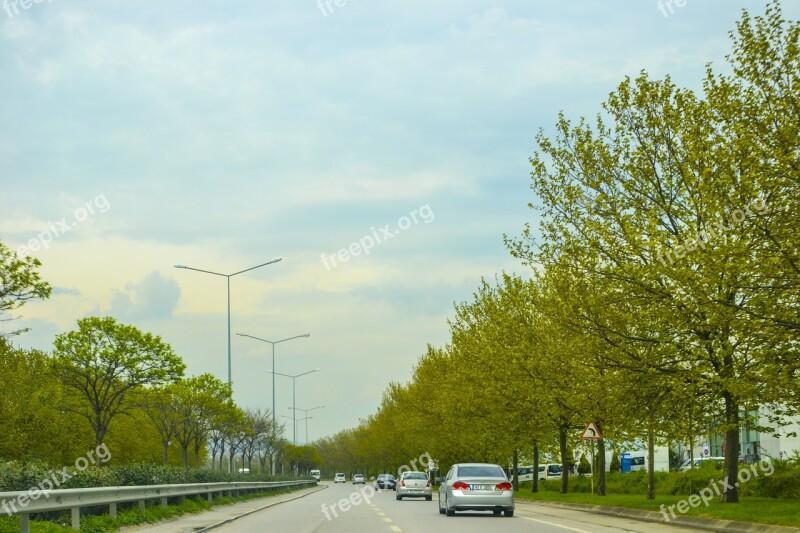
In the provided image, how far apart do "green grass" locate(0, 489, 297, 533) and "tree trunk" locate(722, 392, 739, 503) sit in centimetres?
1424

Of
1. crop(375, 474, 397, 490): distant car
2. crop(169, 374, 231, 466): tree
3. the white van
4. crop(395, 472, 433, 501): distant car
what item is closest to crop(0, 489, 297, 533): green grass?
crop(395, 472, 433, 501): distant car

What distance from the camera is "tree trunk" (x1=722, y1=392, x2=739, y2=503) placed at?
24.2m

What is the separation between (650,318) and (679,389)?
6.29 ft

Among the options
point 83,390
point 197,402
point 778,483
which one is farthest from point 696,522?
point 197,402

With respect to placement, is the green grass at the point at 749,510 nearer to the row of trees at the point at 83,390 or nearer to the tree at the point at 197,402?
the row of trees at the point at 83,390

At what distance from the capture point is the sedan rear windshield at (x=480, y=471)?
2650 cm

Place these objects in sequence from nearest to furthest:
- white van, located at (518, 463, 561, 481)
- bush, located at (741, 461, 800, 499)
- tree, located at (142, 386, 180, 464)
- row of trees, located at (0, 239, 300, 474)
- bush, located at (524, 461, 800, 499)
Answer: bush, located at (741, 461, 800, 499), bush, located at (524, 461, 800, 499), row of trees, located at (0, 239, 300, 474), tree, located at (142, 386, 180, 464), white van, located at (518, 463, 561, 481)

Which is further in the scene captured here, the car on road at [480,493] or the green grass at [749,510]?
the car on road at [480,493]

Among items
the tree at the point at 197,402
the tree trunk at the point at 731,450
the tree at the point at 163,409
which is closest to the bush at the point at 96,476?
the tree trunk at the point at 731,450

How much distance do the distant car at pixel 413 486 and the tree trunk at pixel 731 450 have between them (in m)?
20.5

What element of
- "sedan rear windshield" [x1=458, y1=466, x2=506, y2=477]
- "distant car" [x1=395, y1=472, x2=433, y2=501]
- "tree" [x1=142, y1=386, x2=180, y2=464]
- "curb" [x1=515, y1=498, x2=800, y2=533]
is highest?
"tree" [x1=142, y1=386, x2=180, y2=464]

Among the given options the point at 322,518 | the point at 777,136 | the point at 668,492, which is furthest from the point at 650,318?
the point at 668,492

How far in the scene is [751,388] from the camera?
20938 mm

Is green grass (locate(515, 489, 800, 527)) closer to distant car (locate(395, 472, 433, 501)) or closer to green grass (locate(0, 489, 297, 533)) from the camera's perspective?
green grass (locate(0, 489, 297, 533))
